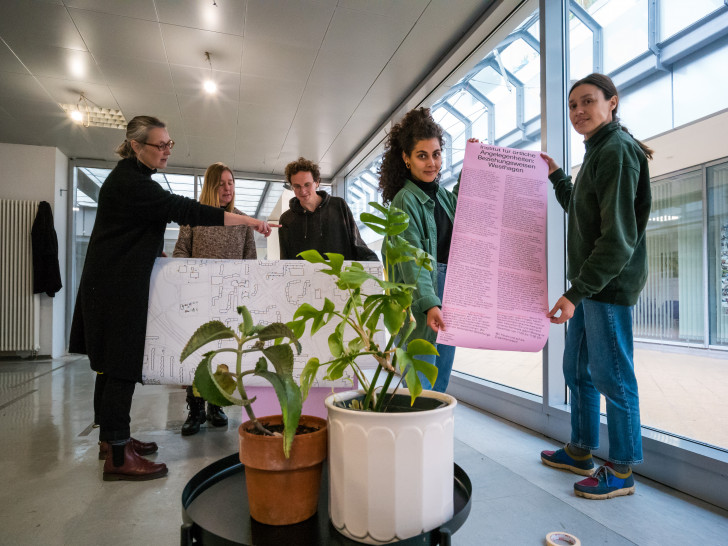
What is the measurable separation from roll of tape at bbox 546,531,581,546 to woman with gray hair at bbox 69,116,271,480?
1277mm

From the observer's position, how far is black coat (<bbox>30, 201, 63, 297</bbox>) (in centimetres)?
505

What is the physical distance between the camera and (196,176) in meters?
6.03

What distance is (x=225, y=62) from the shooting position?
344 cm

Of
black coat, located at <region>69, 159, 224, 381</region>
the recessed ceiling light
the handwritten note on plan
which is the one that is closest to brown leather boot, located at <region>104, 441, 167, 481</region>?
black coat, located at <region>69, 159, 224, 381</region>

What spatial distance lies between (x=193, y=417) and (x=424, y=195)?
1.72 m

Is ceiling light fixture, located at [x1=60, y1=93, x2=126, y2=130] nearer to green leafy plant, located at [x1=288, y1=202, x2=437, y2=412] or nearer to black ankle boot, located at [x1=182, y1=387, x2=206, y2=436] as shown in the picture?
black ankle boot, located at [x1=182, y1=387, x2=206, y2=436]

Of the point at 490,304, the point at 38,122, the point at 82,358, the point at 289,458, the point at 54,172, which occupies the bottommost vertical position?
the point at 82,358

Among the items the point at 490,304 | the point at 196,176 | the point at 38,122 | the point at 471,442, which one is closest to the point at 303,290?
the point at 490,304

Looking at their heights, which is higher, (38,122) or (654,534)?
(38,122)

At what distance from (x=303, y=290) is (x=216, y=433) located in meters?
1.15

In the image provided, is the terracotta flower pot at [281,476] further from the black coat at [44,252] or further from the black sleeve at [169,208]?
the black coat at [44,252]

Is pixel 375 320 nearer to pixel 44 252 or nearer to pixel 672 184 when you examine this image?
pixel 672 184

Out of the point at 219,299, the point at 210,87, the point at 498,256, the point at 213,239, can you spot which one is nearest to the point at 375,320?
the point at 498,256

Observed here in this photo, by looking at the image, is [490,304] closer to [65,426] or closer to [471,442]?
[471,442]
